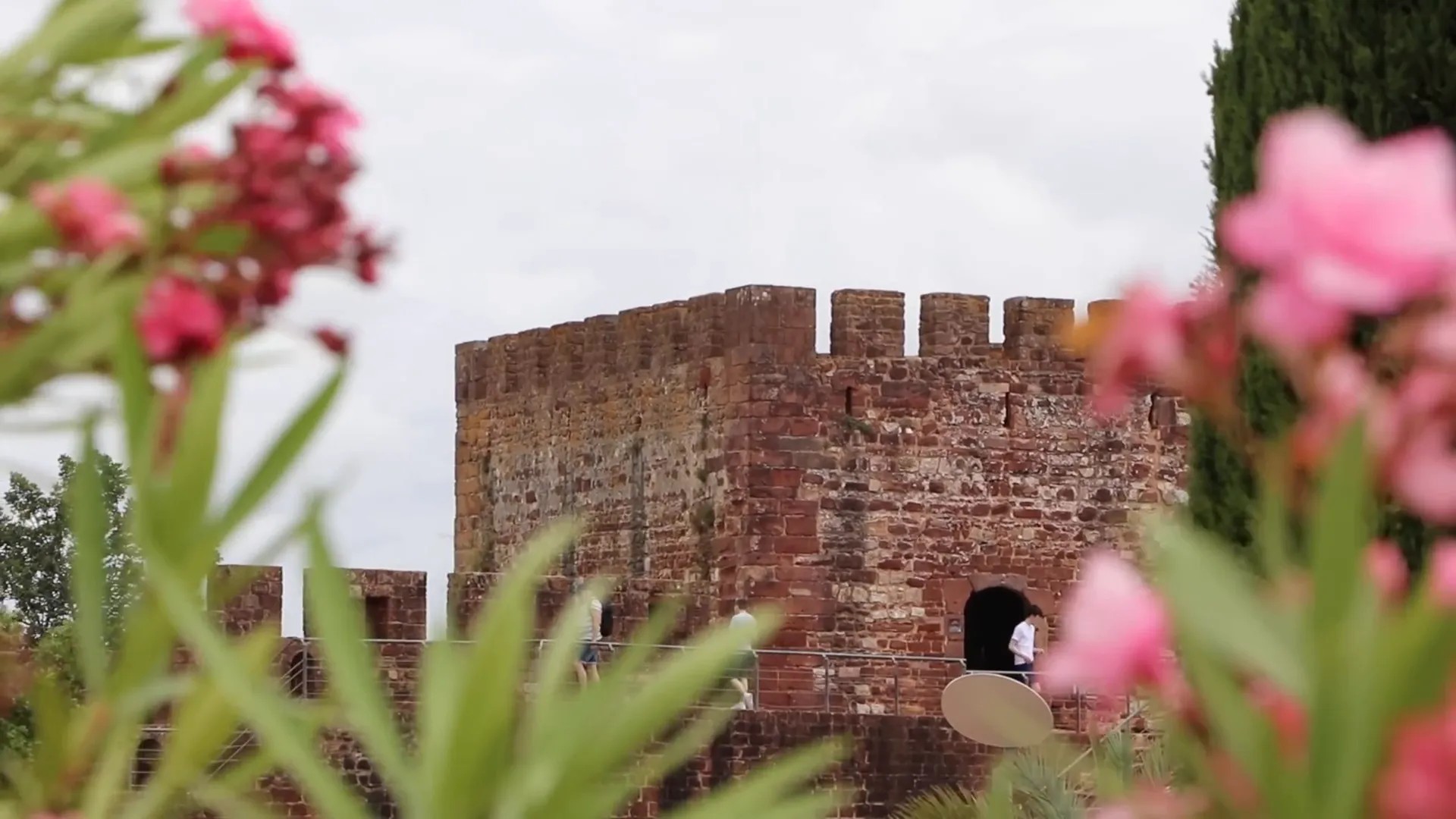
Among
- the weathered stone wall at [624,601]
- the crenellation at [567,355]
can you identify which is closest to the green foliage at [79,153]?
the weathered stone wall at [624,601]

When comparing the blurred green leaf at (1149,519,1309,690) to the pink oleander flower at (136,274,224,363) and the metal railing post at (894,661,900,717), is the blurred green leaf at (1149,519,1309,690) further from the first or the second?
the metal railing post at (894,661,900,717)

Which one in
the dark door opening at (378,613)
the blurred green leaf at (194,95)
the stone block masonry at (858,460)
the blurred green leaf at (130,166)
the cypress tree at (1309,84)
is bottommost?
the dark door opening at (378,613)

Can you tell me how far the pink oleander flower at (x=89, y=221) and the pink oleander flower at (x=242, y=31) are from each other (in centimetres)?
20

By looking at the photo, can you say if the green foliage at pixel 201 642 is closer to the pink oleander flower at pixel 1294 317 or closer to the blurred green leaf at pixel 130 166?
the blurred green leaf at pixel 130 166

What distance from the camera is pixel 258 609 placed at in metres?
21.7

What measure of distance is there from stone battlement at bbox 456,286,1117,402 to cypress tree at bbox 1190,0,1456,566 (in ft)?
38.3

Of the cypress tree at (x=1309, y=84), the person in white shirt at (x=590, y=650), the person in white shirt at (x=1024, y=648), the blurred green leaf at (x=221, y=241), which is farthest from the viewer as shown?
the person in white shirt at (x=1024, y=648)

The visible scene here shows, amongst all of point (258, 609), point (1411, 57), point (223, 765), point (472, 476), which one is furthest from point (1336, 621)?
point (472, 476)

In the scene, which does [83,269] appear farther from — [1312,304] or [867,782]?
[867,782]

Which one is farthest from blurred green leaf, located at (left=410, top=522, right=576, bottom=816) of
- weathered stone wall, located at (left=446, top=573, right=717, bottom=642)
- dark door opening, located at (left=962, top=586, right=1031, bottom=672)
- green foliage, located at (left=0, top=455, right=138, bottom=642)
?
green foliage, located at (left=0, top=455, right=138, bottom=642)

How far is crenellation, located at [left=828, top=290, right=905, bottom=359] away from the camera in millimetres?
23672

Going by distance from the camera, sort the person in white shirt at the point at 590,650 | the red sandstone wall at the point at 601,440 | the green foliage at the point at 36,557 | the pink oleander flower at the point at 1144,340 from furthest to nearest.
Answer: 1. the green foliage at the point at 36,557
2. the red sandstone wall at the point at 601,440
3. the person in white shirt at the point at 590,650
4. the pink oleander flower at the point at 1144,340

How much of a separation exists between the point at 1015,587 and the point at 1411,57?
13140mm

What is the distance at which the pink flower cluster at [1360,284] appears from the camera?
1513mm
